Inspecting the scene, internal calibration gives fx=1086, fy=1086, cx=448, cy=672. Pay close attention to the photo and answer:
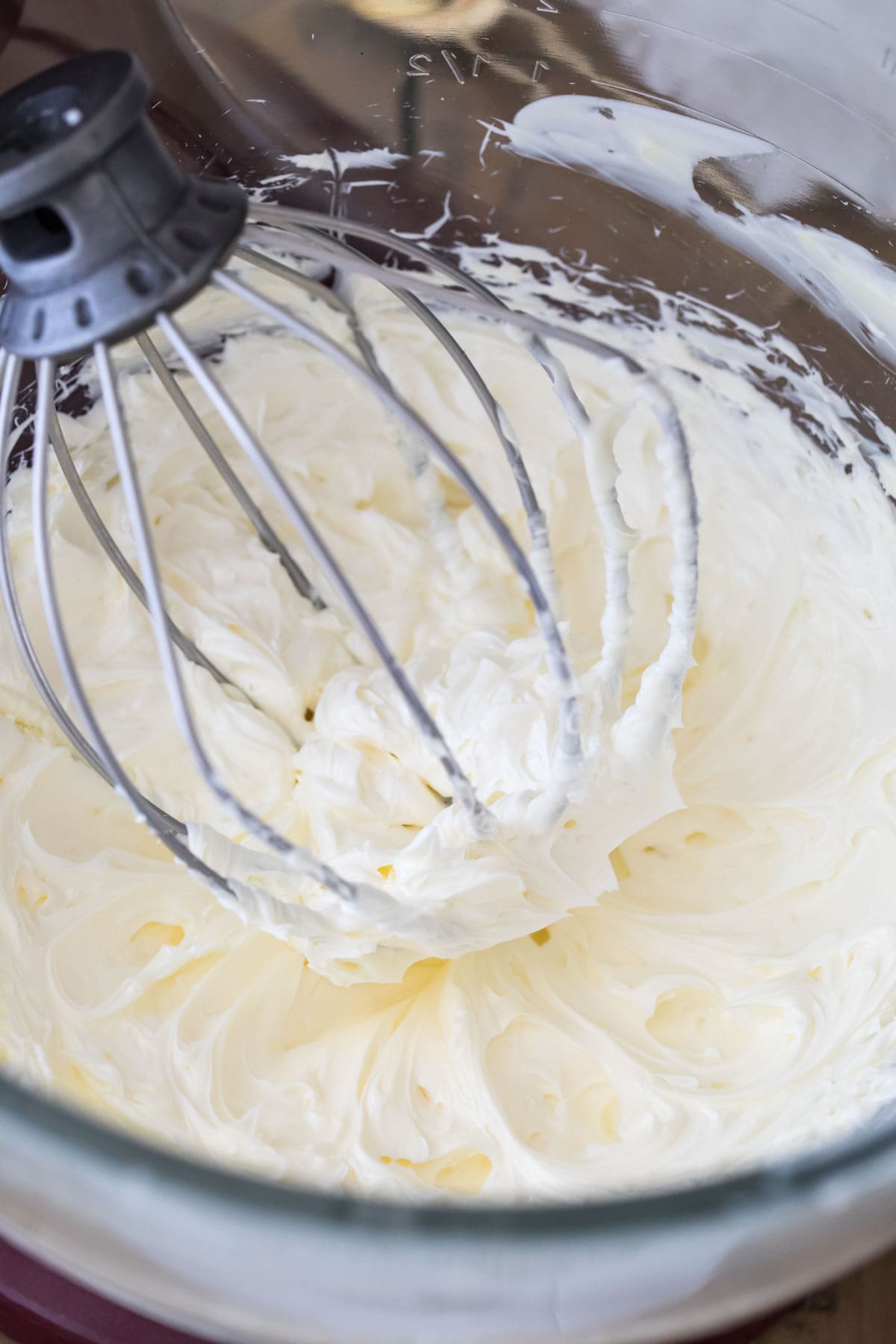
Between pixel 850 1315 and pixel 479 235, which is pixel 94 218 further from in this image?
pixel 850 1315

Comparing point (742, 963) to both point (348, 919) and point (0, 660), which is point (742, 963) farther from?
point (0, 660)

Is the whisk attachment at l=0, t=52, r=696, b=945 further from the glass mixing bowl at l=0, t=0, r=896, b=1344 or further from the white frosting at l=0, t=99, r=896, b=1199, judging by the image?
the glass mixing bowl at l=0, t=0, r=896, b=1344

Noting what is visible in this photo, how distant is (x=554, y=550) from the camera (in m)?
0.97

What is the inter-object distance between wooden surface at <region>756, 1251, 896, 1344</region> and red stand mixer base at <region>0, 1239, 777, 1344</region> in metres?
0.04

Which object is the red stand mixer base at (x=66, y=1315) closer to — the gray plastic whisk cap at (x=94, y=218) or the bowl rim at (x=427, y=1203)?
the bowl rim at (x=427, y=1203)

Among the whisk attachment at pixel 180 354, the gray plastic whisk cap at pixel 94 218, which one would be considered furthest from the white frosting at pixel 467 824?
the gray plastic whisk cap at pixel 94 218

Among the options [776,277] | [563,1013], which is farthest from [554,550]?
[563,1013]

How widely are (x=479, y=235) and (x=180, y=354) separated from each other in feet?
1.39

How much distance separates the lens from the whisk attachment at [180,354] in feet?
1.54

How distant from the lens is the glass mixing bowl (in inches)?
15.6

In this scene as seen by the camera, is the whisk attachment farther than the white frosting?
No

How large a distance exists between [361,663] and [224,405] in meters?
0.45

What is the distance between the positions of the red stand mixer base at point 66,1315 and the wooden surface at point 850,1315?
0.04 meters

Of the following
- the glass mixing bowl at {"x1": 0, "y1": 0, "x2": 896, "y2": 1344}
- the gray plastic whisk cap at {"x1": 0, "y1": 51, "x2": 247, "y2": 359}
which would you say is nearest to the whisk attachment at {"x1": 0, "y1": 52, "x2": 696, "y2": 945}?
the gray plastic whisk cap at {"x1": 0, "y1": 51, "x2": 247, "y2": 359}
